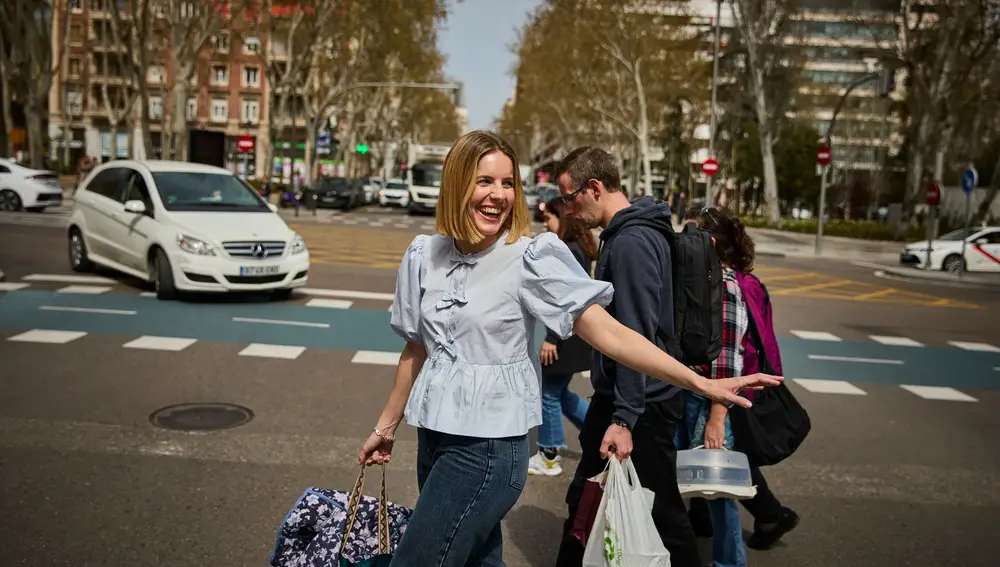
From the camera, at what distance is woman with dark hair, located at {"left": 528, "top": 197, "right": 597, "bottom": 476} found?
543 cm

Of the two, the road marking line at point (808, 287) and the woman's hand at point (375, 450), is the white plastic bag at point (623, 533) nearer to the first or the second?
the woman's hand at point (375, 450)

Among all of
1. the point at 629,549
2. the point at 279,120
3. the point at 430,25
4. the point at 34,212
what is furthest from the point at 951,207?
the point at 629,549

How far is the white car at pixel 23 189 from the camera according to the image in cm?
2706

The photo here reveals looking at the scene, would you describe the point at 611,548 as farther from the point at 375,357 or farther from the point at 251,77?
the point at 251,77

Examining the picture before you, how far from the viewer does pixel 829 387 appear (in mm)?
8672

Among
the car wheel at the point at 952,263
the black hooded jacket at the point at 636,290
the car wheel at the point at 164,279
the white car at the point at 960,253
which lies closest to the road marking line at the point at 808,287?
the white car at the point at 960,253

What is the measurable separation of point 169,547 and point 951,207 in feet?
174

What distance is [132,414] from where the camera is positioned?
20.9 feet

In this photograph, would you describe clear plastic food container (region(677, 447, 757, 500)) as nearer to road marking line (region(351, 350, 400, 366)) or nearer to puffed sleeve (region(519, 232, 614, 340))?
puffed sleeve (region(519, 232, 614, 340))

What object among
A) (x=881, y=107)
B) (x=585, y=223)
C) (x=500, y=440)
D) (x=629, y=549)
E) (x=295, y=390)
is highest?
(x=881, y=107)

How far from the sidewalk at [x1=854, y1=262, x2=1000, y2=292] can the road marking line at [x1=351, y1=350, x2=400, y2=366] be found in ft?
54.0

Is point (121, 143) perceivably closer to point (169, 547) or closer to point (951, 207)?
point (951, 207)

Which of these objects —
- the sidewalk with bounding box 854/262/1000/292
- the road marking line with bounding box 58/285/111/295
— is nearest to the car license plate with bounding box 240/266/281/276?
the road marking line with bounding box 58/285/111/295

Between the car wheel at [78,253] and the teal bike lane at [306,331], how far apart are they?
2147 millimetres
